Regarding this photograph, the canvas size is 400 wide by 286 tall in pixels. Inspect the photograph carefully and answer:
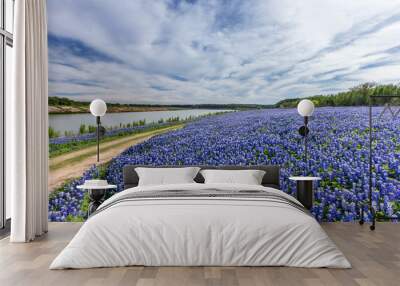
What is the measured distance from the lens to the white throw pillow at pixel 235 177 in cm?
566

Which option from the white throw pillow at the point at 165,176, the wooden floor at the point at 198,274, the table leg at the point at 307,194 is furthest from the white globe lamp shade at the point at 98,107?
the table leg at the point at 307,194

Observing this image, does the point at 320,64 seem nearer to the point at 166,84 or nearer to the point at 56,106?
the point at 166,84

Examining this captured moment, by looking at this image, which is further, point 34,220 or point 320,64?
point 320,64

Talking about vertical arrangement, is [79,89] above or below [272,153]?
above

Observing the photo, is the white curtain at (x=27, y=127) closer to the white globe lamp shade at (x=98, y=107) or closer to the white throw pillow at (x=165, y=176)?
the white globe lamp shade at (x=98, y=107)

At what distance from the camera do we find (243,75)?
22.0 feet

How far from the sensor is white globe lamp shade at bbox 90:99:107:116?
6.09m

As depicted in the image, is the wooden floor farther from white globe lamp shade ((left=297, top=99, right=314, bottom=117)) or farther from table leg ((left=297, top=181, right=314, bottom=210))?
white globe lamp shade ((left=297, top=99, right=314, bottom=117))

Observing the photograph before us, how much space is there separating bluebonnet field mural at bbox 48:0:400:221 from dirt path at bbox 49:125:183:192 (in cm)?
9

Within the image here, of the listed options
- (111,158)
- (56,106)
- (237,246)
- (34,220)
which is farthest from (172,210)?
(56,106)

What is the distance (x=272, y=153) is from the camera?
21.5ft

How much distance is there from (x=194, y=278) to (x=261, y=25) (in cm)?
420

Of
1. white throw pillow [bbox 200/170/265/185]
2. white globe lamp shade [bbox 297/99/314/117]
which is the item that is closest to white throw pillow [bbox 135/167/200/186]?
white throw pillow [bbox 200/170/265/185]

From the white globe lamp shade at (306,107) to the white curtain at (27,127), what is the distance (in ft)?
10.6
